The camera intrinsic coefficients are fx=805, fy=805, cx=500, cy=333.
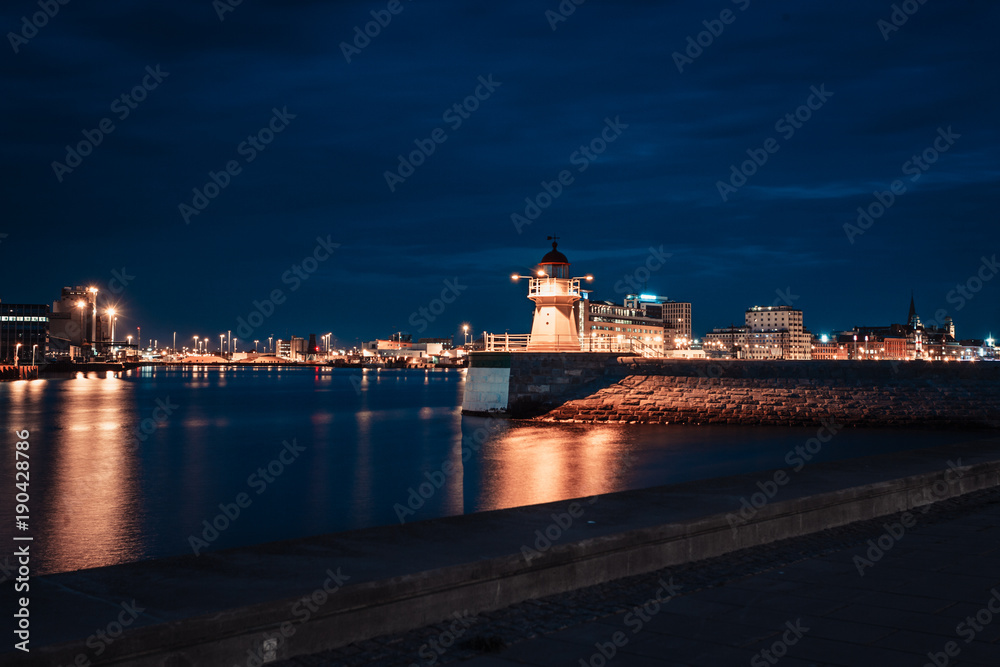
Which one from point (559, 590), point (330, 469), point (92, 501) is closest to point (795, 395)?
point (330, 469)

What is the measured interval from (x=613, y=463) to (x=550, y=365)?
43.8 ft

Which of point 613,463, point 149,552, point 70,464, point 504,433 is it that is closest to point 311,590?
point 149,552

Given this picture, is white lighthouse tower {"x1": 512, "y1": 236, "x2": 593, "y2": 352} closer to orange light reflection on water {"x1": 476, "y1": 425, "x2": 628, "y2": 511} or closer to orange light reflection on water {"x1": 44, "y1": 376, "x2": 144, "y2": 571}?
orange light reflection on water {"x1": 476, "y1": 425, "x2": 628, "y2": 511}

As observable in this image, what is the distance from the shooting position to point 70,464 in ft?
87.2

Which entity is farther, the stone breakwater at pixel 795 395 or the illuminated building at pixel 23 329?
the illuminated building at pixel 23 329

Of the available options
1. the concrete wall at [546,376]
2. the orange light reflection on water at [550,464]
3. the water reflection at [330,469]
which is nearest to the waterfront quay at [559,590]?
the water reflection at [330,469]

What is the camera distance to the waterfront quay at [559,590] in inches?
179

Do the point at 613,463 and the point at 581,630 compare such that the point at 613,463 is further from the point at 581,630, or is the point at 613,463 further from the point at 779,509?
the point at 581,630

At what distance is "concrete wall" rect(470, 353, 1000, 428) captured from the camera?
32.2 meters

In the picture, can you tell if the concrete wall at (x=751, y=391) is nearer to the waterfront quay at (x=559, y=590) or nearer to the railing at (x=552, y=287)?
the railing at (x=552, y=287)

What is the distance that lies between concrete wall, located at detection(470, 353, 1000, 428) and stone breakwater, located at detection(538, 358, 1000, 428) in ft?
0.14

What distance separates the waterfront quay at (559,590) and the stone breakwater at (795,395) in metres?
A: 26.9

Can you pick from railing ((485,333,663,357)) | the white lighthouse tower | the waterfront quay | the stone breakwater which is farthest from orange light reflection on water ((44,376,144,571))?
the white lighthouse tower

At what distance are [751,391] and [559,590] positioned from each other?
101ft
